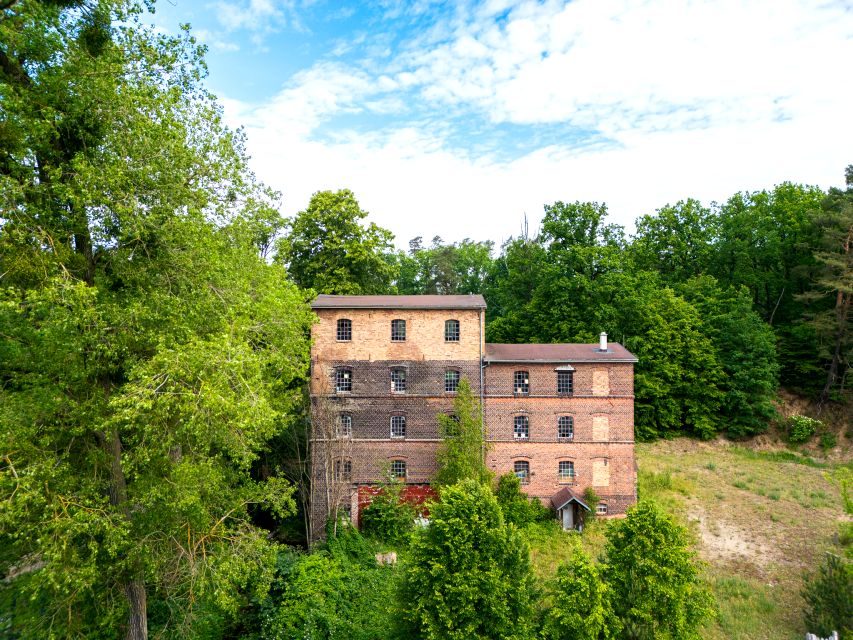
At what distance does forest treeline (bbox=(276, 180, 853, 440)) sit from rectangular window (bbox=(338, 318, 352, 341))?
9.44m

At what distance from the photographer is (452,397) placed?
2123 centimetres

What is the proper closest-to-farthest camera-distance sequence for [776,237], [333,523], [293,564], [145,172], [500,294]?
1. [145,172]
2. [293,564]
3. [333,523]
4. [776,237]
5. [500,294]

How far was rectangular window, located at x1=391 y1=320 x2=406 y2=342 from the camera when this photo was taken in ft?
69.8

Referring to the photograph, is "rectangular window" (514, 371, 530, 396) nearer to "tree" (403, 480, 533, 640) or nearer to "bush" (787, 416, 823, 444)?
"tree" (403, 480, 533, 640)

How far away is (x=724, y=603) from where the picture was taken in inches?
611

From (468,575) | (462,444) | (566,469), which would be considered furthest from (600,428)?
(468,575)

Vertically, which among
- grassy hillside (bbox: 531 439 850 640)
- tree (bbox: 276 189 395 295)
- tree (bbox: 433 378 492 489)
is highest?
tree (bbox: 276 189 395 295)

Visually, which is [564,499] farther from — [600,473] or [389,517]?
[389,517]

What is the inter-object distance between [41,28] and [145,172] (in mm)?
2842

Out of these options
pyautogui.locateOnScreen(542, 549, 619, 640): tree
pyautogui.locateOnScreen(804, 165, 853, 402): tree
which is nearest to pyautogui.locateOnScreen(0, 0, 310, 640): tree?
pyautogui.locateOnScreen(542, 549, 619, 640): tree

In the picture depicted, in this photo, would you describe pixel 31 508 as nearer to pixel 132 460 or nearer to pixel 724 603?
→ pixel 132 460

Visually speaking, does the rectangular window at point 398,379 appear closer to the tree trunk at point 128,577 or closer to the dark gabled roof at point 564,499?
the dark gabled roof at point 564,499

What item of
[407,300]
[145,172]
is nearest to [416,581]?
[145,172]

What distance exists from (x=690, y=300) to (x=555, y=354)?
1928cm
